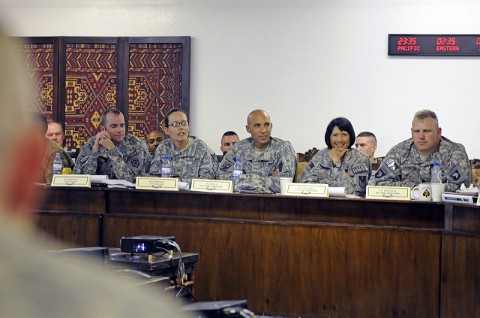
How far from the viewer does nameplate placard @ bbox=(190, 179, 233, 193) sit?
4695 mm

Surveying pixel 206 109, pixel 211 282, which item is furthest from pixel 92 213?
pixel 206 109

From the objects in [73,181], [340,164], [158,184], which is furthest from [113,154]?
[340,164]

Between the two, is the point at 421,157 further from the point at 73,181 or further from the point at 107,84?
the point at 107,84

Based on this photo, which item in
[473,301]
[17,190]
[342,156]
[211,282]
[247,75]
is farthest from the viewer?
[247,75]

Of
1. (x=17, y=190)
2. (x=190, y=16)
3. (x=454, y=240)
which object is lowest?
(x=454, y=240)

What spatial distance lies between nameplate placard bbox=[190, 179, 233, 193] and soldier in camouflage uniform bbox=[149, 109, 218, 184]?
0.85m

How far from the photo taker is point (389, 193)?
4.43m

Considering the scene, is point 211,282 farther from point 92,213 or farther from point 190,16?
point 190,16

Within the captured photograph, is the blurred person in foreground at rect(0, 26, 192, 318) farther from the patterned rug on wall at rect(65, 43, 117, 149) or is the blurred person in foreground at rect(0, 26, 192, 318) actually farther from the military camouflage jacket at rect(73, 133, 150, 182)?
the patterned rug on wall at rect(65, 43, 117, 149)

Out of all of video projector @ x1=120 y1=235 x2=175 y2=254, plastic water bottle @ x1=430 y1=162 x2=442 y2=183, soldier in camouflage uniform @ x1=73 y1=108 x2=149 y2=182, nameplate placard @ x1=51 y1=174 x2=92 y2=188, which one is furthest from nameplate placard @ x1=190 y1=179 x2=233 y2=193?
A: video projector @ x1=120 y1=235 x2=175 y2=254

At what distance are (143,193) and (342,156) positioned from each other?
145 cm

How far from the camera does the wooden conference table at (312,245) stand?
4180mm

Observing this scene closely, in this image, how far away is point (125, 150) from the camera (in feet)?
19.3

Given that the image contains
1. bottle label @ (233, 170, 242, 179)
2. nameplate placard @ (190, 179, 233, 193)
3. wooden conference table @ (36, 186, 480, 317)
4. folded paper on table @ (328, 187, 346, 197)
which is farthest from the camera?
bottle label @ (233, 170, 242, 179)
